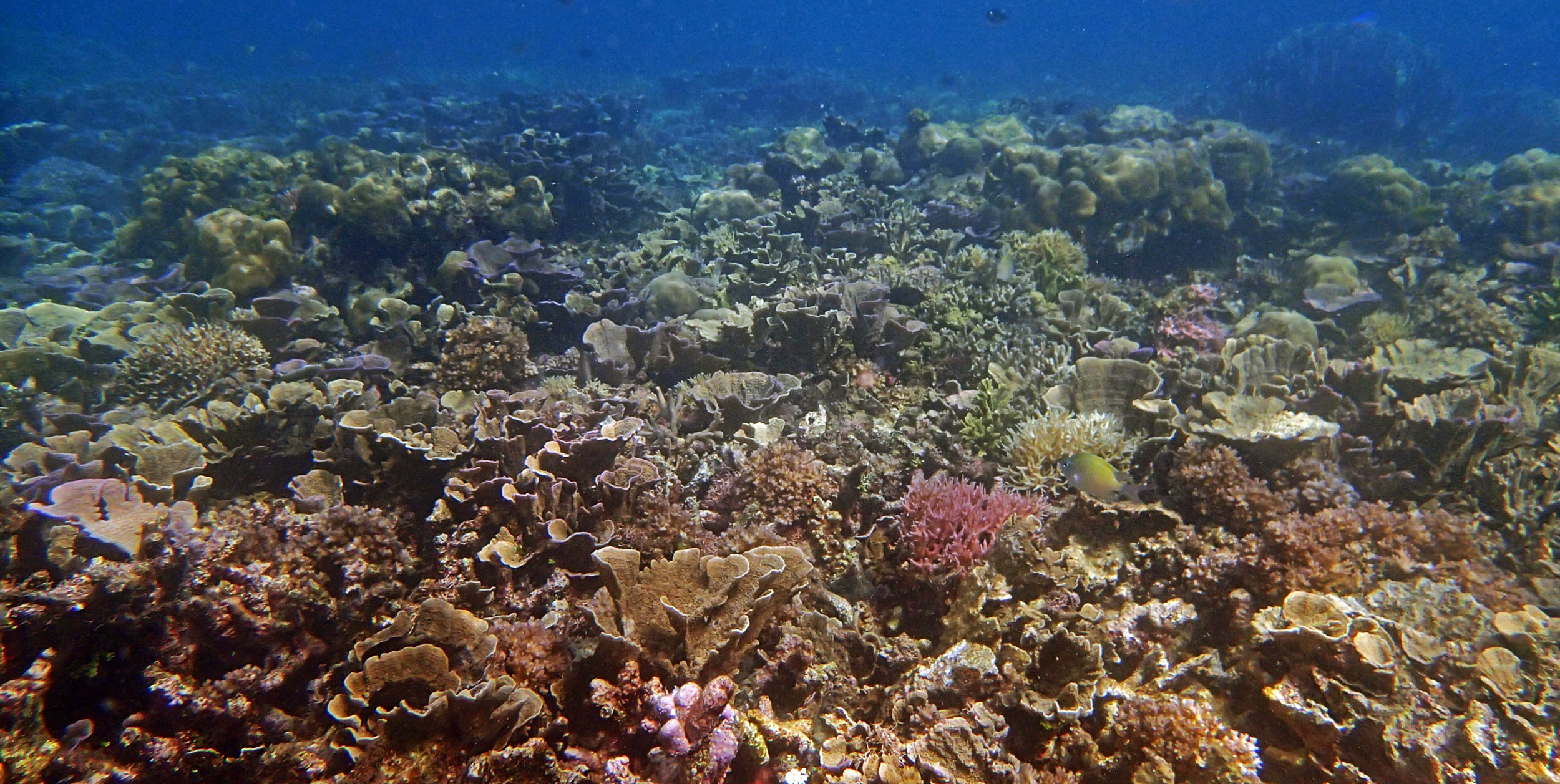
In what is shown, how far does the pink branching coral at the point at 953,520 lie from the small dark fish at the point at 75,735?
3.75 meters

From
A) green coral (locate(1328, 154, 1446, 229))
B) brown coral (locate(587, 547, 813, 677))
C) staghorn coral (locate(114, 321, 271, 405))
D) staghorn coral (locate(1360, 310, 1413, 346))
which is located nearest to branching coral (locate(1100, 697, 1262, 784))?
brown coral (locate(587, 547, 813, 677))

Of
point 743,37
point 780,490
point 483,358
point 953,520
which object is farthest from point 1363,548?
point 743,37

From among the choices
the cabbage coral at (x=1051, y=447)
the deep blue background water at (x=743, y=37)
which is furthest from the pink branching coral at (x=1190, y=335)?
the deep blue background water at (x=743, y=37)

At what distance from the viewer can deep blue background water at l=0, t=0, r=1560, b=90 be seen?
3666 centimetres

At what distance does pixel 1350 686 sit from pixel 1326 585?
891 millimetres

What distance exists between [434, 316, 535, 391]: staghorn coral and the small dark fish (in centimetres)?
425

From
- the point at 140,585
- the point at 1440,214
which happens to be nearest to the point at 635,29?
the point at 1440,214

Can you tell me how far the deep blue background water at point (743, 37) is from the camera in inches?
1443

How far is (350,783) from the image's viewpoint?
236cm

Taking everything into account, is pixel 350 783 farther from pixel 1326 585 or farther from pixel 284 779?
pixel 1326 585

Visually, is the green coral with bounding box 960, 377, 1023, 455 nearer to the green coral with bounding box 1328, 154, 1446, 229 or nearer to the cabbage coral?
the cabbage coral

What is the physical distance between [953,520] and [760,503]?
1287 millimetres

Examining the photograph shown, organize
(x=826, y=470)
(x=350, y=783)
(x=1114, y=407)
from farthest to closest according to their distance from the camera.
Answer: (x=1114, y=407) < (x=826, y=470) < (x=350, y=783)

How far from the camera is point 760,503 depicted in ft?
14.4
